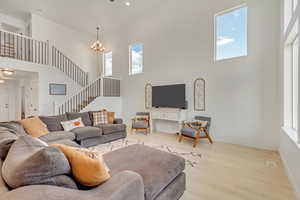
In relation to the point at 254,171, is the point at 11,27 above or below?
above

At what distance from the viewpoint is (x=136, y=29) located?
6.54 metres

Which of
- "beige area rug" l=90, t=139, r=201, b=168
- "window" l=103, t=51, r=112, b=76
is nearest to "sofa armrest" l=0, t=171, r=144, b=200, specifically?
"beige area rug" l=90, t=139, r=201, b=168

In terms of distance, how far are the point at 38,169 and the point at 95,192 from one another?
39cm

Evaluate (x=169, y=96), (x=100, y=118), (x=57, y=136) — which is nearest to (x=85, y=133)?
(x=57, y=136)

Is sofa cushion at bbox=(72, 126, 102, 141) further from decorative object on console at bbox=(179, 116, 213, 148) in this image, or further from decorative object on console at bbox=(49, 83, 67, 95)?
decorative object on console at bbox=(49, 83, 67, 95)

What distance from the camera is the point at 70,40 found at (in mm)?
7289

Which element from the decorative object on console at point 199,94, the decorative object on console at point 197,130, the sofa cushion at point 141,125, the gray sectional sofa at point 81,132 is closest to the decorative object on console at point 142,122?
the sofa cushion at point 141,125

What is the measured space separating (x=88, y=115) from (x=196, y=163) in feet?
10.6

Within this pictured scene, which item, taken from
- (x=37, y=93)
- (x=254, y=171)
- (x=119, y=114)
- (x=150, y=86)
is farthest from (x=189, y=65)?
(x=37, y=93)

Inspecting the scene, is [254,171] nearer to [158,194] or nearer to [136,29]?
[158,194]

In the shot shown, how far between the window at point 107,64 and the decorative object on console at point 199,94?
15.7ft

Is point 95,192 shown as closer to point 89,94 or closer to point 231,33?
point 231,33

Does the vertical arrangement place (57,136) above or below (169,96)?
below

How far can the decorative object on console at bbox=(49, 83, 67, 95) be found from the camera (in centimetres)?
589
